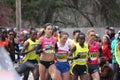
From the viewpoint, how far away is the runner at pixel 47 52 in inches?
460

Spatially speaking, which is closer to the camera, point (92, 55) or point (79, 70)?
point (79, 70)

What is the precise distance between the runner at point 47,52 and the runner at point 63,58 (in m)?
0.14

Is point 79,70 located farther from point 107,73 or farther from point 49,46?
point 107,73

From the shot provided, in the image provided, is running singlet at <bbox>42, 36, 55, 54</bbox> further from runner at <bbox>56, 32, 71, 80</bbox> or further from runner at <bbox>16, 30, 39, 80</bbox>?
runner at <bbox>16, 30, 39, 80</bbox>

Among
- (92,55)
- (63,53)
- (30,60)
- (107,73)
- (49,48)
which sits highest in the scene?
(49,48)

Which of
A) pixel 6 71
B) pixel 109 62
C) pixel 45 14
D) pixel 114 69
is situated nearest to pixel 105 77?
pixel 114 69

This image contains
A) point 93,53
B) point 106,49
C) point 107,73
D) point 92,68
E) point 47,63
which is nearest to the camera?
point 47,63

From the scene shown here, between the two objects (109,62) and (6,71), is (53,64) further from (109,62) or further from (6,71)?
(6,71)

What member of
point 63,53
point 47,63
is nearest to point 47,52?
point 47,63

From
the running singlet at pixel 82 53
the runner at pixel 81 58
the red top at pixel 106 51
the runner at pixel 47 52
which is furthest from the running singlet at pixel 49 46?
the red top at pixel 106 51

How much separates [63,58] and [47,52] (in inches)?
17.0

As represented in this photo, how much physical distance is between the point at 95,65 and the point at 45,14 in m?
29.8

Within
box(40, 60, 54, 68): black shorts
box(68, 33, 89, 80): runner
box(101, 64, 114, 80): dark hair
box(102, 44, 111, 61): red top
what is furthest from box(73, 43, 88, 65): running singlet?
box(102, 44, 111, 61): red top

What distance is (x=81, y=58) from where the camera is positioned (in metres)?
11.6
